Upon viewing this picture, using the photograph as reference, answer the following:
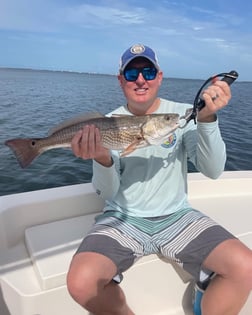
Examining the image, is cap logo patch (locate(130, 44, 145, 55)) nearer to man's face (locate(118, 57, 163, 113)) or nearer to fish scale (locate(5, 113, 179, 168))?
man's face (locate(118, 57, 163, 113))

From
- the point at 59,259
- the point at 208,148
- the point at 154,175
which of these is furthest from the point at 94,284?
the point at 208,148

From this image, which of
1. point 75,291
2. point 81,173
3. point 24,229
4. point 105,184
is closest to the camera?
point 75,291

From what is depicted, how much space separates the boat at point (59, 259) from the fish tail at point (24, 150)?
0.59 metres

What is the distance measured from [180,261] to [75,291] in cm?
74

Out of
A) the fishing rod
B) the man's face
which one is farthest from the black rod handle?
the man's face

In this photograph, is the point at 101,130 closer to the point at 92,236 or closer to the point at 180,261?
the point at 92,236

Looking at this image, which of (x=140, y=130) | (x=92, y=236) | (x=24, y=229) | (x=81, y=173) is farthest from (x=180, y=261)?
(x=81, y=173)

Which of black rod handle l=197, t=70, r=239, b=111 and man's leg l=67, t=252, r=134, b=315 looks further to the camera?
black rod handle l=197, t=70, r=239, b=111

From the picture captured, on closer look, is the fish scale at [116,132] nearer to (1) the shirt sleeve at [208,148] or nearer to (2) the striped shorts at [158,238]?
(1) the shirt sleeve at [208,148]

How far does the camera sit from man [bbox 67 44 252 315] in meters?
1.98

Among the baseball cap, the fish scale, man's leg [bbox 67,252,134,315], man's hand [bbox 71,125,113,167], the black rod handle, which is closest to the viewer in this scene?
man's leg [bbox 67,252,134,315]

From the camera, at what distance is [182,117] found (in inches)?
90.8

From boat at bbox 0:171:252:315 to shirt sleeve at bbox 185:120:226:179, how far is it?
2.41 ft

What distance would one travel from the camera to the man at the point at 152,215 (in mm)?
1980
